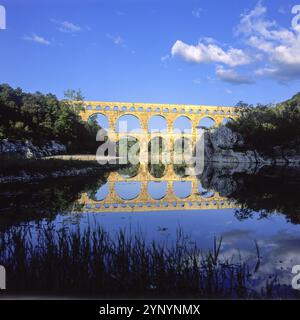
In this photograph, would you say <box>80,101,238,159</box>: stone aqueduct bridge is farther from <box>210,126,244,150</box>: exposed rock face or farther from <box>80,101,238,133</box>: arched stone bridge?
<box>210,126,244,150</box>: exposed rock face

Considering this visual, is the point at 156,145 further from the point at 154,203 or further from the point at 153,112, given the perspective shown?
the point at 154,203

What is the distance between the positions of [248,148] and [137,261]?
132 feet

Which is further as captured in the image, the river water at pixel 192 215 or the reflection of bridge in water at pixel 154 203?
the reflection of bridge in water at pixel 154 203

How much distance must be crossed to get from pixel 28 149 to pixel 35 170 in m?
11.5

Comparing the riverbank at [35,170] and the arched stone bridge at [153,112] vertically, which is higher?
the arched stone bridge at [153,112]

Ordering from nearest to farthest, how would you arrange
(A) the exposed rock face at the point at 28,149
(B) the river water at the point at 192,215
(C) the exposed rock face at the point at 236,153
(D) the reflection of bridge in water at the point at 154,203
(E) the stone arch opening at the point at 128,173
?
(B) the river water at the point at 192,215
(D) the reflection of bridge in water at the point at 154,203
(E) the stone arch opening at the point at 128,173
(A) the exposed rock face at the point at 28,149
(C) the exposed rock face at the point at 236,153

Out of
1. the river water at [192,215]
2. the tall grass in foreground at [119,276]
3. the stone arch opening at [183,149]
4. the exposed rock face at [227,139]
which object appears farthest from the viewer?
the stone arch opening at [183,149]

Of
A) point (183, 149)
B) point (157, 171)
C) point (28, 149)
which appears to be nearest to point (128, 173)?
point (157, 171)

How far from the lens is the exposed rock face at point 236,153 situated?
134ft

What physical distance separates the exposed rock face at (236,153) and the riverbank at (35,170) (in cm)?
2264

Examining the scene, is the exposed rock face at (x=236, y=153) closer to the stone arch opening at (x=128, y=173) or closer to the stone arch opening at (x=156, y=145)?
the stone arch opening at (x=128, y=173)

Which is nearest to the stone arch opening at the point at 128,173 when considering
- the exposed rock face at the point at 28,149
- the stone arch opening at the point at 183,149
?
the exposed rock face at the point at 28,149

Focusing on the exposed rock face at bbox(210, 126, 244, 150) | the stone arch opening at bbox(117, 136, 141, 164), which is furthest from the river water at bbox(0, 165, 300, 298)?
the stone arch opening at bbox(117, 136, 141, 164)

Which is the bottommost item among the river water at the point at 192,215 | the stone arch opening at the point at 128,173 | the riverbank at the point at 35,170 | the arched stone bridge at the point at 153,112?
the river water at the point at 192,215
